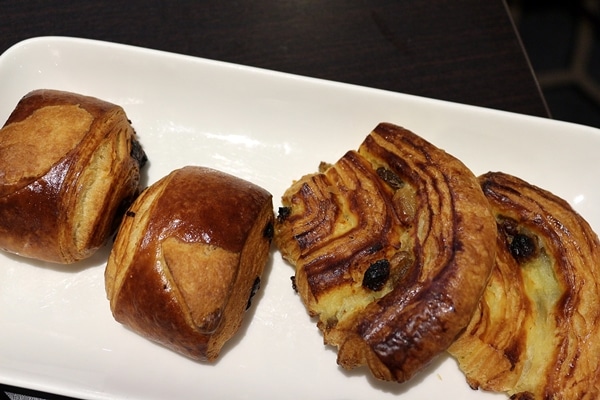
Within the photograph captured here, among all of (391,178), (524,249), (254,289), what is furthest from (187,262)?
(524,249)

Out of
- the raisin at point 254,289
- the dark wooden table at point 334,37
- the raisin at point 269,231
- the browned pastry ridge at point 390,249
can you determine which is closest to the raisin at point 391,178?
the browned pastry ridge at point 390,249

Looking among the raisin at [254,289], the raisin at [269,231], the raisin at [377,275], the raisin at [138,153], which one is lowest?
the raisin at [254,289]

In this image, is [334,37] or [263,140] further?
[334,37]

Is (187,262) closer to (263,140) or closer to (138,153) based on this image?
(138,153)

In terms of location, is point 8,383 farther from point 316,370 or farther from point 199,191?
point 316,370

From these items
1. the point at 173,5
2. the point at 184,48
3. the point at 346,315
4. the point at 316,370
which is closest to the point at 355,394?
the point at 316,370

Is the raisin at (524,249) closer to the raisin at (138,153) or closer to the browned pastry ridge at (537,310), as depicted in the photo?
the browned pastry ridge at (537,310)
